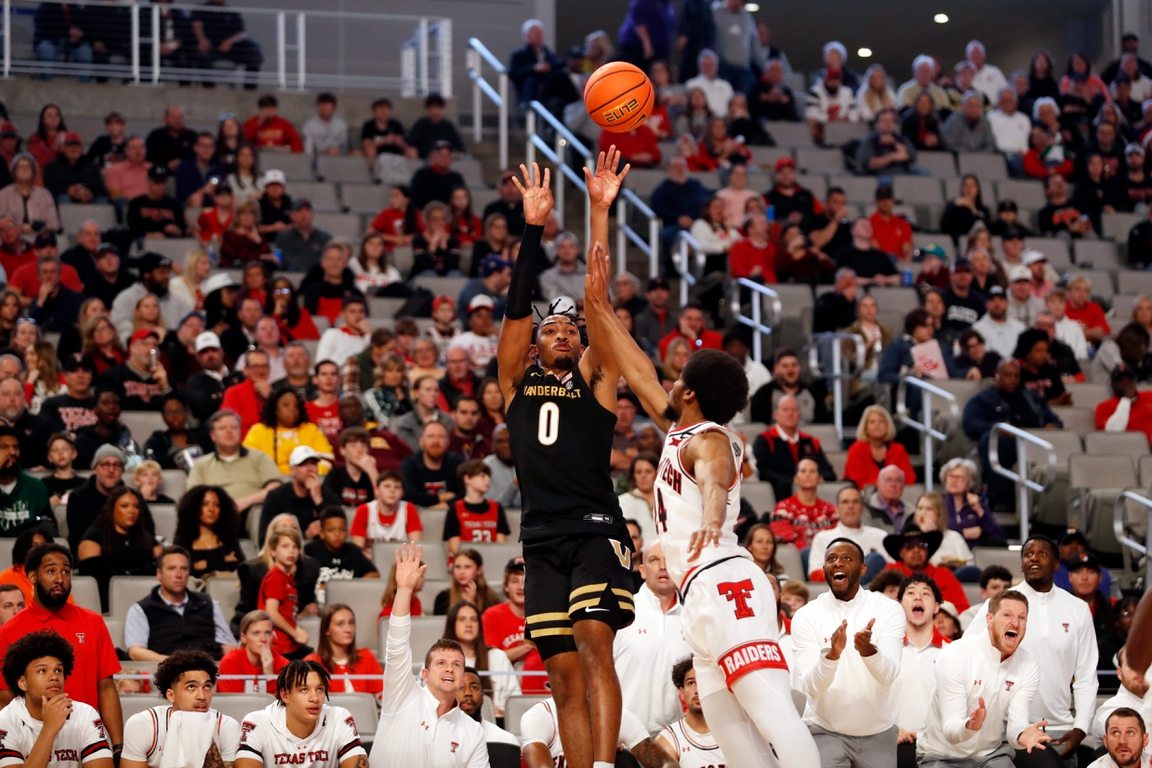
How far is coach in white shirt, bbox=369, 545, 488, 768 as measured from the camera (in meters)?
7.73

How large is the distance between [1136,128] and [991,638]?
1362 cm

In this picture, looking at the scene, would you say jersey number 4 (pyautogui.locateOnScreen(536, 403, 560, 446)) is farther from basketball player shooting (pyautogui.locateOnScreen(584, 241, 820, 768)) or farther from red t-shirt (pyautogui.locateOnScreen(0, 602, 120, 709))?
red t-shirt (pyautogui.locateOnScreen(0, 602, 120, 709))

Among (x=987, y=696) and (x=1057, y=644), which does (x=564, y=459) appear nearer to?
(x=987, y=696)

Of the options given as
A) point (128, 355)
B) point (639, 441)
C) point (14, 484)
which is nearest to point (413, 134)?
point (128, 355)

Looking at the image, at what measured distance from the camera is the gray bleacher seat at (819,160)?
18188mm

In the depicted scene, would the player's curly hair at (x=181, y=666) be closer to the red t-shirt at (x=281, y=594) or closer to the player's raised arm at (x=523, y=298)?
the red t-shirt at (x=281, y=594)

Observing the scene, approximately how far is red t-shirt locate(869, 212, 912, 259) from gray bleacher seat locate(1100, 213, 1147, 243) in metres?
3.15

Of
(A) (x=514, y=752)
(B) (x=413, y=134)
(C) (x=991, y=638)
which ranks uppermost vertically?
(B) (x=413, y=134)

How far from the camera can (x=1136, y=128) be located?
66.1 feet

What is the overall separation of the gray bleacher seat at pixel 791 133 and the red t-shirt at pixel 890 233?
Answer: 9.47 ft

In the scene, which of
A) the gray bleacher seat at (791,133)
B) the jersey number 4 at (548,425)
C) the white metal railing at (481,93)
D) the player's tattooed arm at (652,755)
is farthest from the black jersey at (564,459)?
the gray bleacher seat at (791,133)

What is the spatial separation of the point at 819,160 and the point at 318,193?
240 inches

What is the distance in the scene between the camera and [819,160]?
1822 centimetres

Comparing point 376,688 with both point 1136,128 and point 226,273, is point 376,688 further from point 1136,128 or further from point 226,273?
point 1136,128
